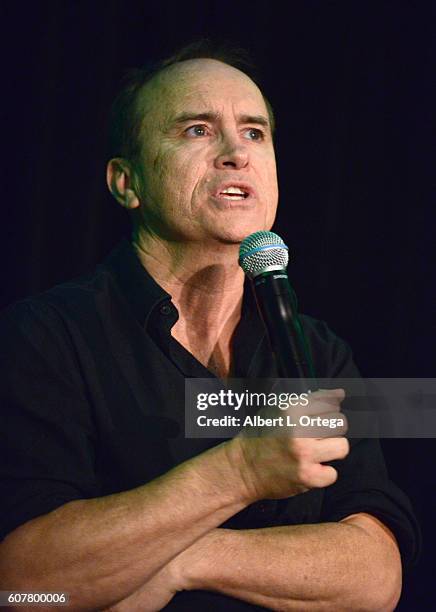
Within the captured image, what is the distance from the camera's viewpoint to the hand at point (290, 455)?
140 cm

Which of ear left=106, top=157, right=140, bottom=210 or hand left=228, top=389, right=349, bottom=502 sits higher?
ear left=106, top=157, right=140, bottom=210

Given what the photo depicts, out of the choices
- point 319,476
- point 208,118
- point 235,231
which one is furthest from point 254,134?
point 319,476

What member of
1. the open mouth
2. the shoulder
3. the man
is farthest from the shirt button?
the shoulder

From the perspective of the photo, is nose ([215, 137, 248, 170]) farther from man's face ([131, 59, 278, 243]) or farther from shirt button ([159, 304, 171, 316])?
Answer: shirt button ([159, 304, 171, 316])

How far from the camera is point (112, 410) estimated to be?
1.88 metres

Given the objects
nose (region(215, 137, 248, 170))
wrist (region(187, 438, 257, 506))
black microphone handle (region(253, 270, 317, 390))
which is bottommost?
wrist (region(187, 438, 257, 506))

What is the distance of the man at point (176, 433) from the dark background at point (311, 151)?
39 cm

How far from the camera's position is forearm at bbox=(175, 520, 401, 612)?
1.72 meters

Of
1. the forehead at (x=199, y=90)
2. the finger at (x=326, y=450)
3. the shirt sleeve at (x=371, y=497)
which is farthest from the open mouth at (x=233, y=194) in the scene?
the finger at (x=326, y=450)

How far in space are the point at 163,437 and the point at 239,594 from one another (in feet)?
1.39

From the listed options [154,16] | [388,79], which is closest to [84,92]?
[154,16]

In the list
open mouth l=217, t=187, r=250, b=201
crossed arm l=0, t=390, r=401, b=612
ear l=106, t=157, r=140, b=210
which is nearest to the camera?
crossed arm l=0, t=390, r=401, b=612

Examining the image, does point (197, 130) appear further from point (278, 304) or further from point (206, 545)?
point (206, 545)

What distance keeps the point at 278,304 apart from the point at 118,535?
59 cm
